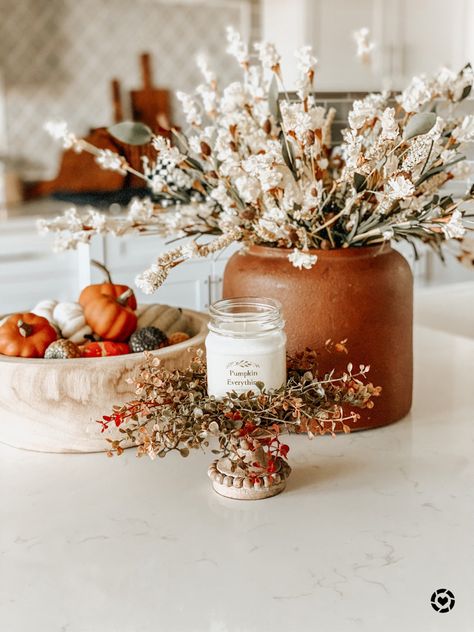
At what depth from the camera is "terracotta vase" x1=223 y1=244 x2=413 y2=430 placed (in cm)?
109

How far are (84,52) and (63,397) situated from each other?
3528 millimetres

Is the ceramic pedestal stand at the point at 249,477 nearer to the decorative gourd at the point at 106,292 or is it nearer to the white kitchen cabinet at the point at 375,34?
the decorative gourd at the point at 106,292

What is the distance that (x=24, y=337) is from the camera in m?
1.10

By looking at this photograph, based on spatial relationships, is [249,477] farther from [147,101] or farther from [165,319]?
[147,101]

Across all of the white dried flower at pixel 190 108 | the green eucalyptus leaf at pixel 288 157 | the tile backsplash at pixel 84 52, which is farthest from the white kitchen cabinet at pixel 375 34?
the green eucalyptus leaf at pixel 288 157

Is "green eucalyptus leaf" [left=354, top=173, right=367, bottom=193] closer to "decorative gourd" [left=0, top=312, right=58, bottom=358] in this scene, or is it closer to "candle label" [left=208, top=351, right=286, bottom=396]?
"candle label" [left=208, top=351, right=286, bottom=396]

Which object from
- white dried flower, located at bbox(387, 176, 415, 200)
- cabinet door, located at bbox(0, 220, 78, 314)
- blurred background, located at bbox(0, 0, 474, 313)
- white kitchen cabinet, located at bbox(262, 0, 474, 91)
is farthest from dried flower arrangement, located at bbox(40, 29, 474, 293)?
white kitchen cabinet, located at bbox(262, 0, 474, 91)

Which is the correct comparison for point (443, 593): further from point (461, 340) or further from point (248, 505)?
point (461, 340)

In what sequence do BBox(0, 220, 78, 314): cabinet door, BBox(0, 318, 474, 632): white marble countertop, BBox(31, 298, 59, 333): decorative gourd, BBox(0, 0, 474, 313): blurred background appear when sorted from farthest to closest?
1. BBox(0, 0, 474, 313): blurred background
2. BBox(0, 220, 78, 314): cabinet door
3. BBox(31, 298, 59, 333): decorative gourd
4. BBox(0, 318, 474, 632): white marble countertop

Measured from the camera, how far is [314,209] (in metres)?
1.06

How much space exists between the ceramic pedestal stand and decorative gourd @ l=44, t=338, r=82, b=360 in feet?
0.83

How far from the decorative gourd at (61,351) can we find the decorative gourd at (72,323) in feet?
0.31

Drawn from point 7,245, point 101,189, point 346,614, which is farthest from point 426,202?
point 101,189

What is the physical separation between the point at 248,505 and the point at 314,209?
372 mm
